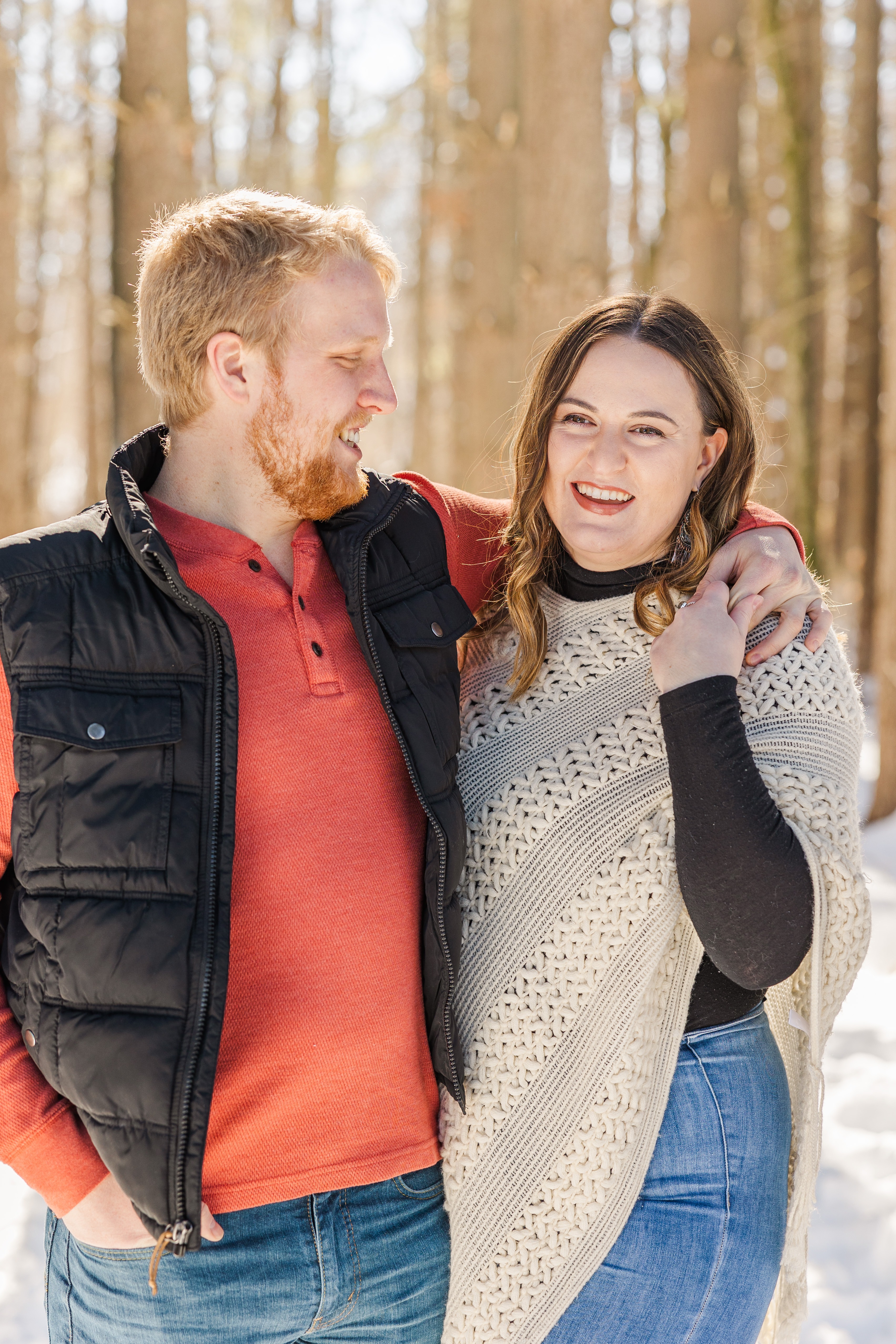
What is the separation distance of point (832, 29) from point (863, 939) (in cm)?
1475

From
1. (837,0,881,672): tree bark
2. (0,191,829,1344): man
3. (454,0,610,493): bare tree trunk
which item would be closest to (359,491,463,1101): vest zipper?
(0,191,829,1344): man

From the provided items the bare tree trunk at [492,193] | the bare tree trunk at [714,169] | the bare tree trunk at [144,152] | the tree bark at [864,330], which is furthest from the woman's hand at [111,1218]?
the tree bark at [864,330]

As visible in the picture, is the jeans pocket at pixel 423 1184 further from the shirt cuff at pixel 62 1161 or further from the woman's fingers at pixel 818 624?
the woman's fingers at pixel 818 624

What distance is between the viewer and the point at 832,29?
13.5 metres

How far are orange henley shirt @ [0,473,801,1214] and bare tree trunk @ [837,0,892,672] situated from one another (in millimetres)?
9777

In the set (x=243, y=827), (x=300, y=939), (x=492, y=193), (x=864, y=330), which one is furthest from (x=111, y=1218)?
(x=864, y=330)

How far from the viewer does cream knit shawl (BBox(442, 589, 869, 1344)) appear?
1915 mm

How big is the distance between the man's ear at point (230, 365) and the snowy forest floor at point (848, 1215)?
187 cm

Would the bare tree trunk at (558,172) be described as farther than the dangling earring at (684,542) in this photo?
Yes

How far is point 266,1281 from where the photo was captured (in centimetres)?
177

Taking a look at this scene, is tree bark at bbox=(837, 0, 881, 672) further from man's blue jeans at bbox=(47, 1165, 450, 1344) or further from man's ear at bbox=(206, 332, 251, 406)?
man's blue jeans at bbox=(47, 1165, 450, 1344)

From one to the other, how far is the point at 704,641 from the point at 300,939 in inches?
33.7

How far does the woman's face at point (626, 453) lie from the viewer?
7.09 feet

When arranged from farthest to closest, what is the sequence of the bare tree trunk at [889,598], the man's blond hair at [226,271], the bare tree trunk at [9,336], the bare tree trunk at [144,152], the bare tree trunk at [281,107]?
the bare tree trunk at [281,107], the bare tree trunk at [9,336], the bare tree trunk at [889,598], the bare tree trunk at [144,152], the man's blond hair at [226,271]
